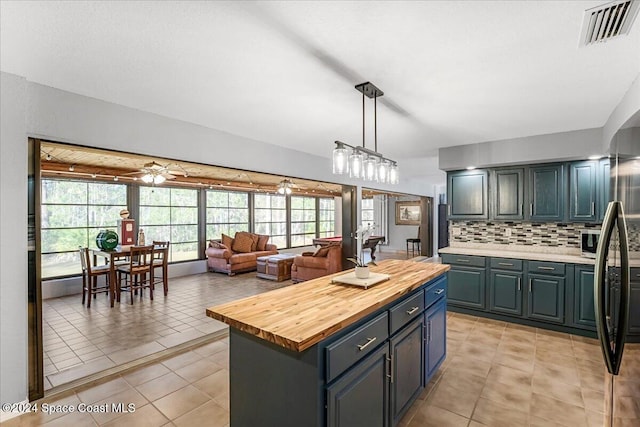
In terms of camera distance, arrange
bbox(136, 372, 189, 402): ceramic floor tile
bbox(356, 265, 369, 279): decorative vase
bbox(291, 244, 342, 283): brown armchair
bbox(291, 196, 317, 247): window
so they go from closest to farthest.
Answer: bbox(356, 265, 369, 279): decorative vase
bbox(136, 372, 189, 402): ceramic floor tile
bbox(291, 244, 342, 283): brown armchair
bbox(291, 196, 317, 247): window

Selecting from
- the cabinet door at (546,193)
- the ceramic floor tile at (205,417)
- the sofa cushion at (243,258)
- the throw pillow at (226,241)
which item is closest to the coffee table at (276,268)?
the sofa cushion at (243,258)

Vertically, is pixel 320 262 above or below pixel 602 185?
below

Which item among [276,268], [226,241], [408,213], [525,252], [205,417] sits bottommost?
[205,417]

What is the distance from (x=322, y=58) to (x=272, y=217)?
26.7 ft

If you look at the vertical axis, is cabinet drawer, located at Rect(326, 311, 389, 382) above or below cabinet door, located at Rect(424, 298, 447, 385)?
above

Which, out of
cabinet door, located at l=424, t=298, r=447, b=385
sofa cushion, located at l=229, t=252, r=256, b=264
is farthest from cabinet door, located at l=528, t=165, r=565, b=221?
sofa cushion, located at l=229, t=252, r=256, b=264

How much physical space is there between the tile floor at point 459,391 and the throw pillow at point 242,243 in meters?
4.54

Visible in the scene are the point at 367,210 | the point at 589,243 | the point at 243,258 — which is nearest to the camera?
the point at 589,243

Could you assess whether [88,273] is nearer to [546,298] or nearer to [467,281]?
[467,281]

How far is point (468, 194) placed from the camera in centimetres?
448

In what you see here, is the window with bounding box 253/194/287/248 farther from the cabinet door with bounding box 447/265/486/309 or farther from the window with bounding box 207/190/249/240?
the cabinet door with bounding box 447/265/486/309

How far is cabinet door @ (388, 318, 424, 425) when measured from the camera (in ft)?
6.18

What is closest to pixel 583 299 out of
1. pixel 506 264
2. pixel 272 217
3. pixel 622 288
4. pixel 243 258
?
pixel 506 264

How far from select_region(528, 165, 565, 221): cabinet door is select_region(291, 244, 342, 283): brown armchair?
3250mm
